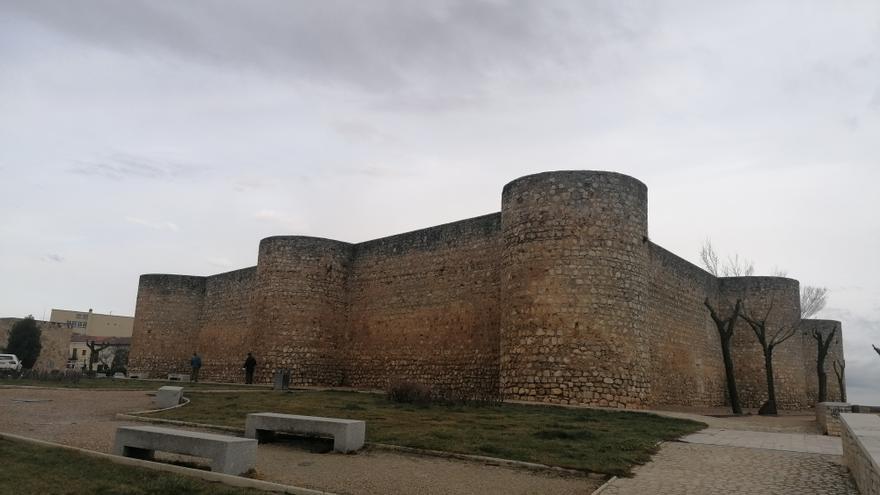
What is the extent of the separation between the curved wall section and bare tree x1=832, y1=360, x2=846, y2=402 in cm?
3212

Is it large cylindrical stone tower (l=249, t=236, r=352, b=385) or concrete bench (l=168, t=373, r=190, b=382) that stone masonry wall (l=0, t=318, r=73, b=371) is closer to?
concrete bench (l=168, t=373, r=190, b=382)

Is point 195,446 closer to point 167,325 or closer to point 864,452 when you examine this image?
point 864,452

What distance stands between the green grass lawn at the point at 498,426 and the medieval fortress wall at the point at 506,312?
2.72 meters

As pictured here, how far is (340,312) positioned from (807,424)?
54.1 feet

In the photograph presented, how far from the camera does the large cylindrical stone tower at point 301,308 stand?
24406 mm

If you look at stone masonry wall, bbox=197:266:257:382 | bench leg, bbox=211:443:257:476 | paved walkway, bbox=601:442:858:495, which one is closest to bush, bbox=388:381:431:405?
paved walkway, bbox=601:442:858:495

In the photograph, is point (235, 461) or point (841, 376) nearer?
point (235, 461)

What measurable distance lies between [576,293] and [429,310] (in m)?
6.79

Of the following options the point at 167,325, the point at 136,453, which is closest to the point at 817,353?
the point at 136,453

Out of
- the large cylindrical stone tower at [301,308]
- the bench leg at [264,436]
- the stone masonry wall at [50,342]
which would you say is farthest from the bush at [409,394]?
the stone masonry wall at [50,342]

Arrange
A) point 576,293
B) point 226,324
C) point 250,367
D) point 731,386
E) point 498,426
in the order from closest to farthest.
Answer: point 498,426
point 576,293
point 731,386
point 250,367
point 226,324

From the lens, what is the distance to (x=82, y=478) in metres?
6.71

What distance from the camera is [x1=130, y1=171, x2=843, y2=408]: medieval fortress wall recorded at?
16.7 meters

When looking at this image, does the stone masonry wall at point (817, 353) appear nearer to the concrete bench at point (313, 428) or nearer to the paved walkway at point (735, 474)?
the paved walkway at point (735, 474)
